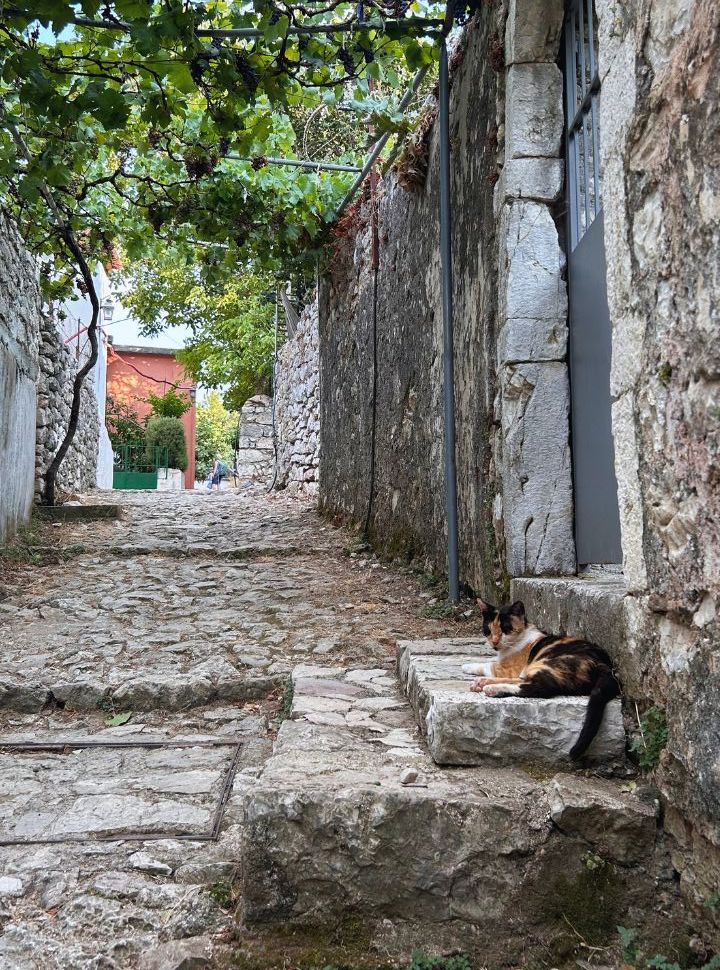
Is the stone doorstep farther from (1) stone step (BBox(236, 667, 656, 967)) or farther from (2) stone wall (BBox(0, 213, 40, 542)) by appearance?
(2) stone wall (BBox(0, 213, 40, 542))

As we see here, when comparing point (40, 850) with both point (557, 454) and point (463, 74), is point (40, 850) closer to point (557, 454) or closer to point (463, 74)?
point (557, 454)

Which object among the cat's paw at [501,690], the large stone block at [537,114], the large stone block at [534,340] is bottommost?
the cat's paw at [501,690]

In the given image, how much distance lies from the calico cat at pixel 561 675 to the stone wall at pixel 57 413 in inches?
282

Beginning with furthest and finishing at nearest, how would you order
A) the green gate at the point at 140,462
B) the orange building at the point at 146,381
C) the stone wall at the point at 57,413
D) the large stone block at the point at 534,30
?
the orange building at the point at 146,381
the green gate at the point at 140,462
the stone wall at the point at 57,413
the large stone block at the point at 534,30

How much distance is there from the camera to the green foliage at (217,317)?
16.6 metres

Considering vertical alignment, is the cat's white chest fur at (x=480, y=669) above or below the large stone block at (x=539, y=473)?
below

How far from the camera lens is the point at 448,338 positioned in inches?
190

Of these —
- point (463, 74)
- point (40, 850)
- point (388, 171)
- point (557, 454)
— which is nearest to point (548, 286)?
point (557, 454)

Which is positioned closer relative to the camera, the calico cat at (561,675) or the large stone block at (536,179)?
the calico cat at (561,675)

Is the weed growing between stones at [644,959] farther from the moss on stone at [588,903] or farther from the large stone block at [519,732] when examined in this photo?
the large stone block at [519,732]

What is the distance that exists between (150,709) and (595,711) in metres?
2.49

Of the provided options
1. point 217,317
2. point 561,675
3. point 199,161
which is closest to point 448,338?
point 561,675

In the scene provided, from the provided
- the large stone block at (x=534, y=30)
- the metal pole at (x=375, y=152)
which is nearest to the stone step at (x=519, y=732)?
the large stone block at (x=534, y=30)

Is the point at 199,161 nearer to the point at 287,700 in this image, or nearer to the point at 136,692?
the point at 136,692
